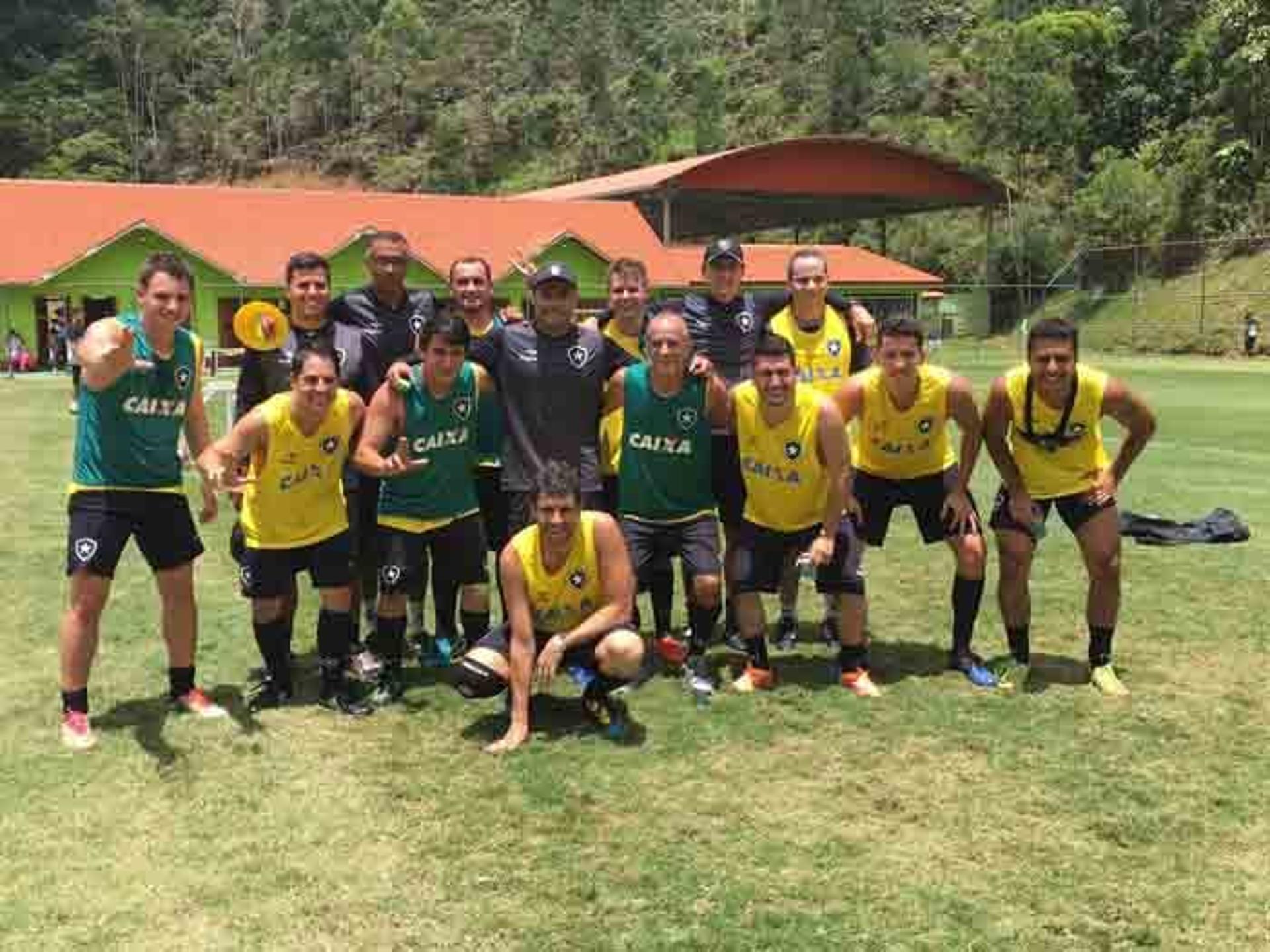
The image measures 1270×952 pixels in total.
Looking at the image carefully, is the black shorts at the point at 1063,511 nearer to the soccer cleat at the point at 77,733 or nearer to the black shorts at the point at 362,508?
the black shorts at the point at 362,508

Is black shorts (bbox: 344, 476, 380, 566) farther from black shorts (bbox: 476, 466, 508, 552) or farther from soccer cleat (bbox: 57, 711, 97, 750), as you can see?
soccer cleat (bbox: 57, 711, 97, 750)

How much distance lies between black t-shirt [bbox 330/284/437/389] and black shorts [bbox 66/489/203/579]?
129 centimetres

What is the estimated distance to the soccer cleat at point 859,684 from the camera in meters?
5.89

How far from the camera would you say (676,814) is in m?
4.50

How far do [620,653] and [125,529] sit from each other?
7.28 ft

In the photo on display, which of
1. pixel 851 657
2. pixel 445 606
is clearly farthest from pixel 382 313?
pixel 851 657

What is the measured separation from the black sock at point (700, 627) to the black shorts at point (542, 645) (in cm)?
87

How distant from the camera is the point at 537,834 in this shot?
4.32m

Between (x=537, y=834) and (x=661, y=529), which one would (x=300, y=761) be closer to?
(x=537, y=834)

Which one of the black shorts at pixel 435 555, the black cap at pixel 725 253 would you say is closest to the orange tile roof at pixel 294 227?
the black cap at pixel 725 253

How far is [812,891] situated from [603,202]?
1694 inches

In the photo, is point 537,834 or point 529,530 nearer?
point 537,834

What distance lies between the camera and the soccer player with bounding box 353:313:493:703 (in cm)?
568

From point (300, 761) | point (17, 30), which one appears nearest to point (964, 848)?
point (300, 761)
